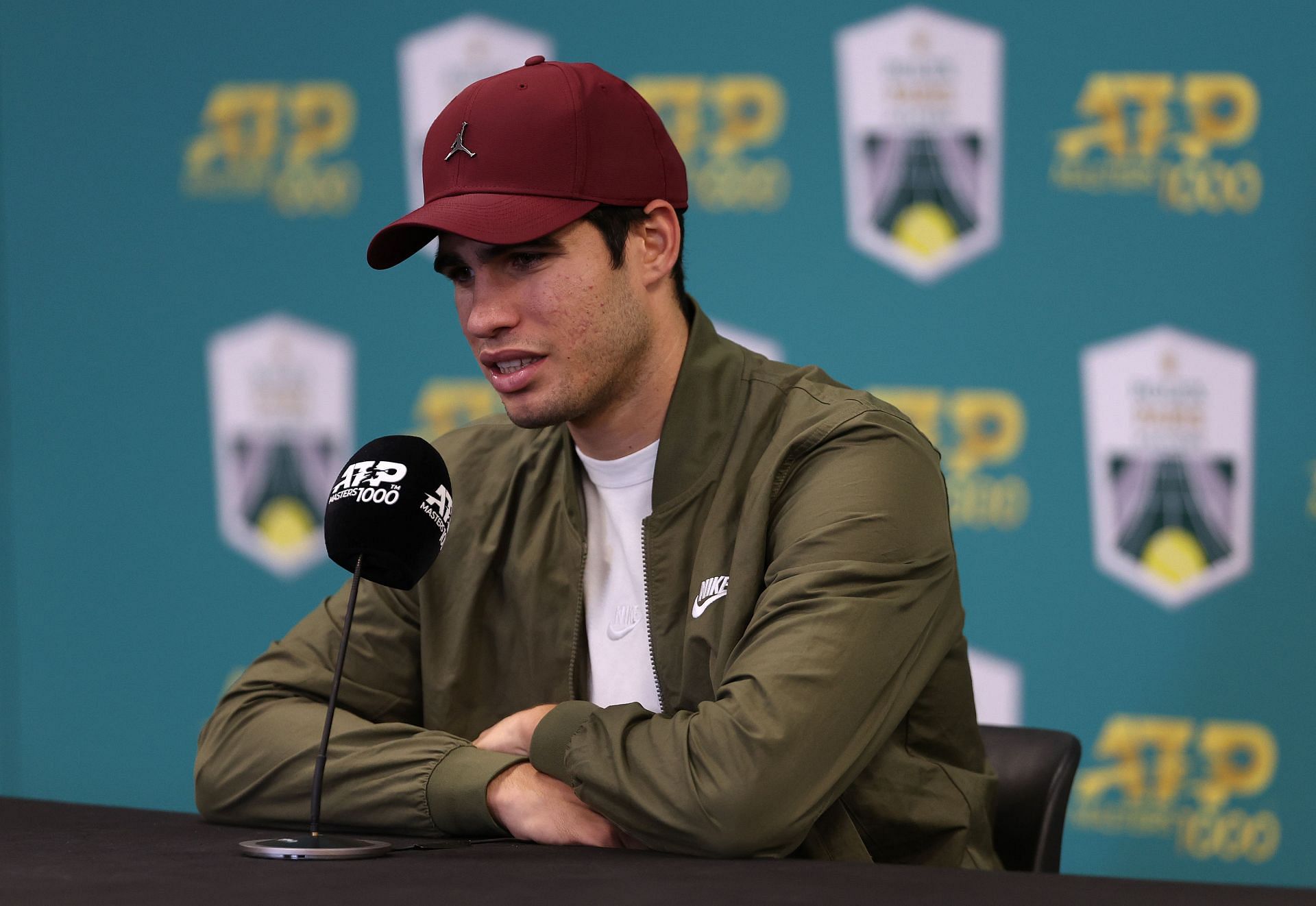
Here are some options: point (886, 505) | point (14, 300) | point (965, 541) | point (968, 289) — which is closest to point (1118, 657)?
point (965, 541)

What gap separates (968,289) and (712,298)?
43 centimetres

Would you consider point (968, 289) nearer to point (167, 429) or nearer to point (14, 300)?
point (167, 429)

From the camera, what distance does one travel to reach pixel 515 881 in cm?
94

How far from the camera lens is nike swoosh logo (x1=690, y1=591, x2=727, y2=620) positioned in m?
1.35

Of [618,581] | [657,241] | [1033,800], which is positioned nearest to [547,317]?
[657,241]

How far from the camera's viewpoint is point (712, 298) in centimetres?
249

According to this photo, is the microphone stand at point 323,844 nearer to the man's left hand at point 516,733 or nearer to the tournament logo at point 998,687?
the man's left hand at point 516,733

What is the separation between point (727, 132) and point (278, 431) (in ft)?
3.30

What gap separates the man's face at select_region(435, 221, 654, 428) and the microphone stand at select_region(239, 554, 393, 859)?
32cm

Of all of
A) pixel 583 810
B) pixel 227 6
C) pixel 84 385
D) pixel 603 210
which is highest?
pixel 227 6

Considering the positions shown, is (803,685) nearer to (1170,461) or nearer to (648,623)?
(648,623)

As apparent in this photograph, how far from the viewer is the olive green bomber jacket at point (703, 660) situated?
114 centimetres

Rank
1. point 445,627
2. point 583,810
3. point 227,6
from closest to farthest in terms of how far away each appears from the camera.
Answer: point 583,810
point 445,627
point 227,6

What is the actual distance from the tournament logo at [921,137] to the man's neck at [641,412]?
3.14 feet
